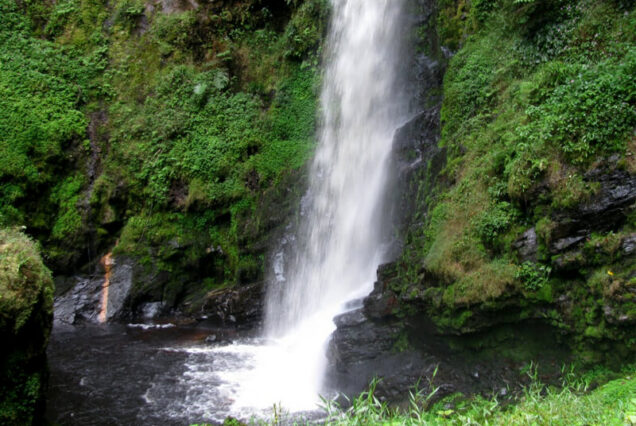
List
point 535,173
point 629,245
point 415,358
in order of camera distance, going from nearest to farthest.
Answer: point 629,245 < point 535,173 < point 415,358

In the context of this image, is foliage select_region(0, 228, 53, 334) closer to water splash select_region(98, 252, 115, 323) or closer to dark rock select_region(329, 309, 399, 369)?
dark rock select_region(329, 309, 399, 369)

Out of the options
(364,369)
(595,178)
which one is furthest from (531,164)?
(364,369)

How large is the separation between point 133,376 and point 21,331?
3.79 metres

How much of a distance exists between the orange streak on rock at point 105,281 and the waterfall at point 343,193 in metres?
5.19

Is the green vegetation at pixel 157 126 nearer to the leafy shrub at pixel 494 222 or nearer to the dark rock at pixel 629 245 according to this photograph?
the leafy shrub at pixel 494 222

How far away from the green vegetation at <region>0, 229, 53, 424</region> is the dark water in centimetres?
143

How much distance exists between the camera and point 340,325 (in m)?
9.23

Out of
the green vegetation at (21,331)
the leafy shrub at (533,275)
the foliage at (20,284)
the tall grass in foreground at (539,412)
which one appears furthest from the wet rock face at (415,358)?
the foliage at (20,284)

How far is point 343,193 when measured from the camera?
13.1 m

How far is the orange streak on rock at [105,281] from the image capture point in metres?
14.0

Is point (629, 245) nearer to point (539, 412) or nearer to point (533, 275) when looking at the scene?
point (533, 275)

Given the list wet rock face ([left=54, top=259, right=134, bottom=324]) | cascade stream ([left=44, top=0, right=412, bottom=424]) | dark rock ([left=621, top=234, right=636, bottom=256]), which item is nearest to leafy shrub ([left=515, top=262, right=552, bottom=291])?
dark rock ([left=621, top=234, right=636, bottom=256])

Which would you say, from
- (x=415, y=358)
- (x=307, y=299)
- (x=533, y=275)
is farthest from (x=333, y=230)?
(x=533, y=275)

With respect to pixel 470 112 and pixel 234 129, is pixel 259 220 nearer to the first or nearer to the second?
pixel 234 129
